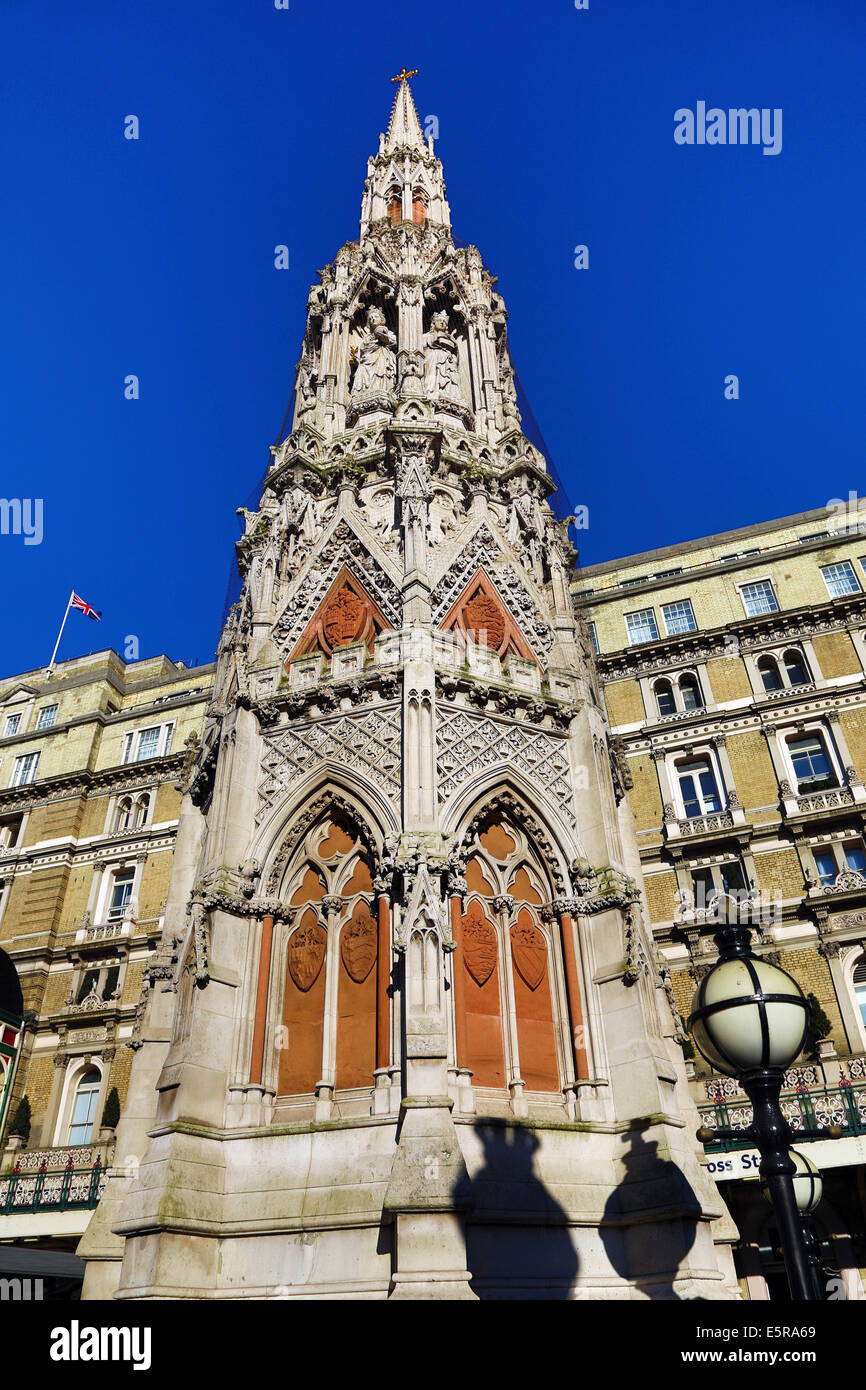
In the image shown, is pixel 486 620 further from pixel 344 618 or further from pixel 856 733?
pixel 856 733

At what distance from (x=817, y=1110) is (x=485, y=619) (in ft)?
46.9

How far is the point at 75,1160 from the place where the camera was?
27.8 meters

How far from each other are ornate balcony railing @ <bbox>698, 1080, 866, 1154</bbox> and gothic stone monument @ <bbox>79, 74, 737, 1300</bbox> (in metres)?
5.85

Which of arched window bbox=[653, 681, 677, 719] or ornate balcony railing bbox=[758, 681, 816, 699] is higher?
arched window bbox=[653, 681, 677, 719]

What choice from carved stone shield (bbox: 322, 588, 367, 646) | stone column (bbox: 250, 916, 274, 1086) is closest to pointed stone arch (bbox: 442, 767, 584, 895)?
stone column (bbox: 250, 916, 274, 1086)

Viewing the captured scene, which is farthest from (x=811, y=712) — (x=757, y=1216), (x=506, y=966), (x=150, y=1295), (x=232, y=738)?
(x=150, y=1295)

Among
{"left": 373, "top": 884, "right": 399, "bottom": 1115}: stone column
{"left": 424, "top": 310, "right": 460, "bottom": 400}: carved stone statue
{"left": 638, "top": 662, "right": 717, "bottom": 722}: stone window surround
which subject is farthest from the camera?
{"left": 638, "top": 662, "right": 717, "bottom": 722}: stone window surround

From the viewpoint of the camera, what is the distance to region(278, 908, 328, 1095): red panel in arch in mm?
16328

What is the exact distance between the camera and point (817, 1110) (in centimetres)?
2216

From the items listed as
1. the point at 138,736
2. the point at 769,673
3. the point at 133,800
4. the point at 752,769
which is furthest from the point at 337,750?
the point at 138,736

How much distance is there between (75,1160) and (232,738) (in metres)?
16.7

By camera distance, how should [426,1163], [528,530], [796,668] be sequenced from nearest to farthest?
[426,1163] → [528,530] → [796,668]

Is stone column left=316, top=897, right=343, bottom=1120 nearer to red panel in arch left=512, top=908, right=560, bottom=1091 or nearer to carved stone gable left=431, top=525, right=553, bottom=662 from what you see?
red panel in arch left=512, top=908, right=560, bottom=1091

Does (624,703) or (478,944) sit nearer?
(478,944)
